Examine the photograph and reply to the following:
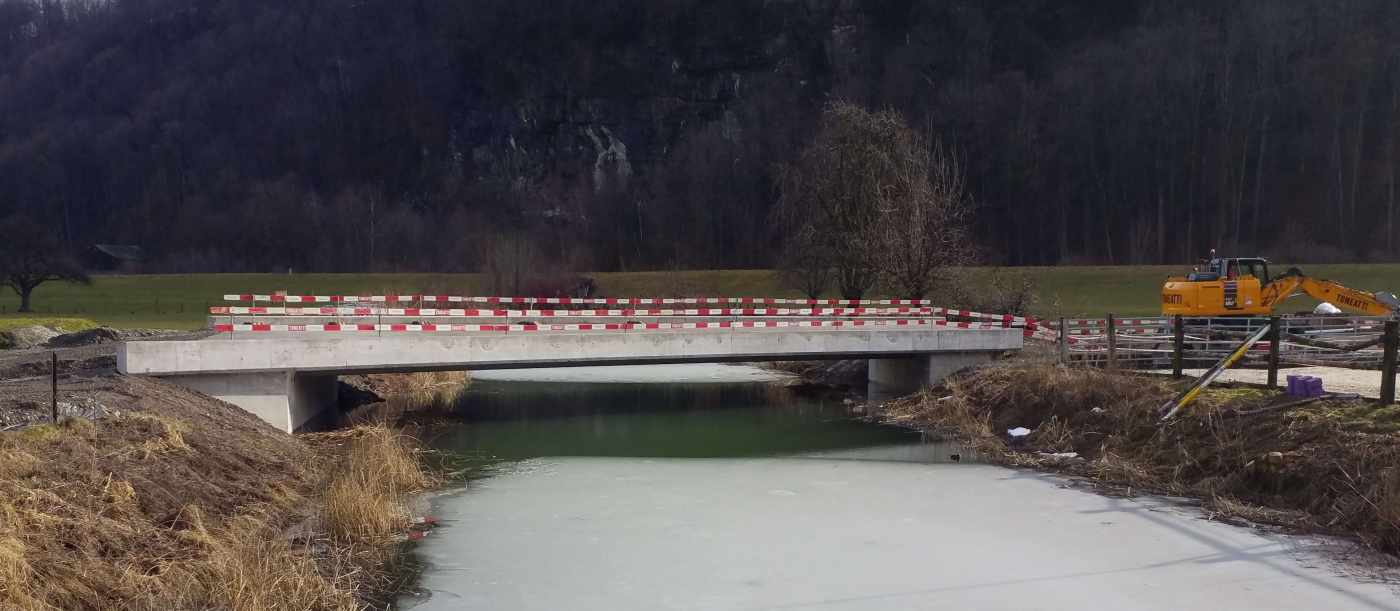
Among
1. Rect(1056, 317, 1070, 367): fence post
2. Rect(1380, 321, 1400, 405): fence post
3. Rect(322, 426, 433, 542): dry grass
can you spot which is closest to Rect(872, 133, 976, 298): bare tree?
Rect(1056, 317, 1070, 367): fence post

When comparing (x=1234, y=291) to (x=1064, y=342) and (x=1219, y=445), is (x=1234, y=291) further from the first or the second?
(x=1219, y=445)

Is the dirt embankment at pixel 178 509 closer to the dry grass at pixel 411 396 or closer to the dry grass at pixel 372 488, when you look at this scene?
the dry grass at pixel 372 488

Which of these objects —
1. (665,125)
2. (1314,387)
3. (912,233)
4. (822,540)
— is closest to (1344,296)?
(1314,387)

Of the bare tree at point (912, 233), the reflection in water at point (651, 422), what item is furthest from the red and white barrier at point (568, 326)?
the bare tree at point (912, 233)

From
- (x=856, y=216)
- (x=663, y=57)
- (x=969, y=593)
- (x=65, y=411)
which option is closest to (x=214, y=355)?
(x=65, y=411)

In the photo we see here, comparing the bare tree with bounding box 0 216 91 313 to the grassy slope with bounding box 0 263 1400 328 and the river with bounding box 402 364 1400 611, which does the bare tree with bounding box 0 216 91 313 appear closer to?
the grassy slope with bounding box 0 263 1400 328

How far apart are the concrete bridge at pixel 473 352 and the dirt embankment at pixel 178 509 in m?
2.04

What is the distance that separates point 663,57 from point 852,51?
17.0 m

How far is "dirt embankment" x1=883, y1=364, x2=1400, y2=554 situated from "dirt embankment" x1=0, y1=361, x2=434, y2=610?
10572 millimetres

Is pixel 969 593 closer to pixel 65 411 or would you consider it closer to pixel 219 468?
pixel 219 468

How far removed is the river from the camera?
10.4 metres

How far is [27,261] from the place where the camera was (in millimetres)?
48031

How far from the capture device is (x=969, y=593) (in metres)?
10.5

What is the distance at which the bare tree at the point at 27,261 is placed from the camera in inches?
1889
